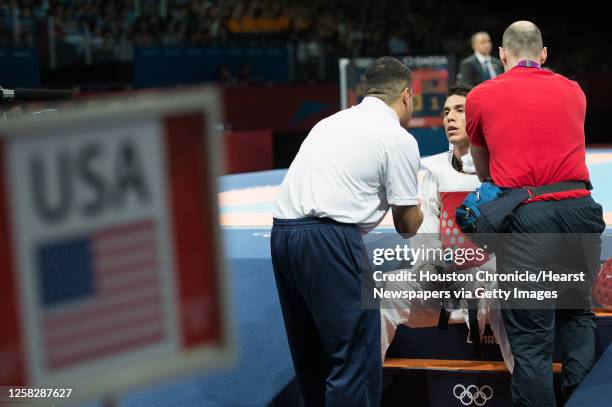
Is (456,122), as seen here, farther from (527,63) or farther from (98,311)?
(98,311)

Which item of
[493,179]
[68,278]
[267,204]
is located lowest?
[267,204]

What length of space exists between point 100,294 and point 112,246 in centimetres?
7

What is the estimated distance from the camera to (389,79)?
3.44 meters

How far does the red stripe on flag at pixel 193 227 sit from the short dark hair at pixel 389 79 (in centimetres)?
212

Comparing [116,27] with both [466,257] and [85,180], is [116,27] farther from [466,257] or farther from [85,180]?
[85,180]

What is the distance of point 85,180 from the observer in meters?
1.30

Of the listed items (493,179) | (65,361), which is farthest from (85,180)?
(493,179)

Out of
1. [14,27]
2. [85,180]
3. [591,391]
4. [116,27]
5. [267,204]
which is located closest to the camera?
[85,180]

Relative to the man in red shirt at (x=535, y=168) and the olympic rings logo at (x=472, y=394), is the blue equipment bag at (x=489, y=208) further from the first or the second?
the olympic rings logo at (x=472, y=394)

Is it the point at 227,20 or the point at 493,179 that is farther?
the point at 227,20

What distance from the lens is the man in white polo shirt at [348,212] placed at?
3375 mm

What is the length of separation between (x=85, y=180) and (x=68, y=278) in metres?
0.14

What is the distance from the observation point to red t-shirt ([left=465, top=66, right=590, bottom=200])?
3.48m

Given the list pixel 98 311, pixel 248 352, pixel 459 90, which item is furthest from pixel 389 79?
pixel 98 311
